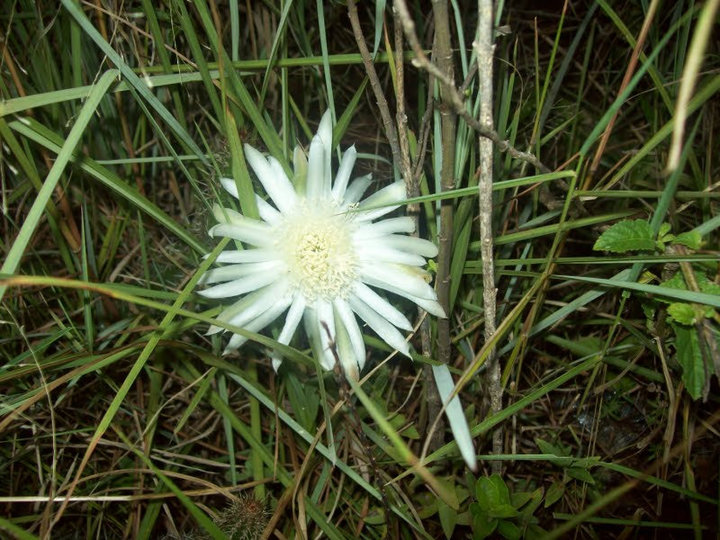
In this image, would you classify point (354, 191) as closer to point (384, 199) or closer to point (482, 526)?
point (384, 199)

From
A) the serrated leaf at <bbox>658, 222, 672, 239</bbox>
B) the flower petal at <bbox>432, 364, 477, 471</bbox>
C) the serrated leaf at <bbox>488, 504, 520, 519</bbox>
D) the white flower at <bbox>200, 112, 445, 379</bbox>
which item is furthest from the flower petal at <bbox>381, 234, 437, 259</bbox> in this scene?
the serrated leaf at <bbox>488, 504, 520, 519</bbox>

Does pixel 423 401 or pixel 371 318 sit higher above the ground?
pixel 371 318

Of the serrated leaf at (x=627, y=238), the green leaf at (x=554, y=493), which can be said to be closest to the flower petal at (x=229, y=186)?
the serrated leaf at (x=627, y=238)

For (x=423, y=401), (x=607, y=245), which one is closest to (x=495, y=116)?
(x=607, y=245)

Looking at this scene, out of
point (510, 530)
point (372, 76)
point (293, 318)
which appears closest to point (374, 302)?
point (293, 318)

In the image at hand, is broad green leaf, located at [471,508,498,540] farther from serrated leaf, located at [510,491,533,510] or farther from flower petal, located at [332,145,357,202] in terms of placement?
flower petal, located at [332,145,357,202]

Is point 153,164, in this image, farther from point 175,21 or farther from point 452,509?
point 452,509
